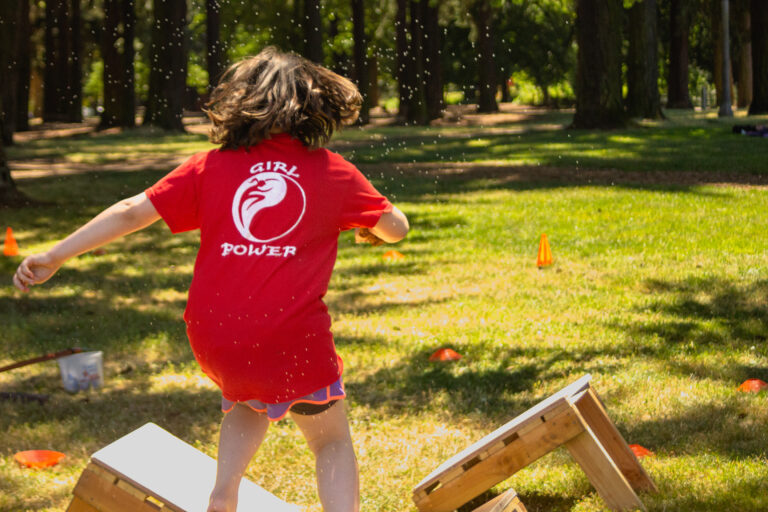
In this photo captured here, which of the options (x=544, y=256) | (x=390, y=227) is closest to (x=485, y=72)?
(x=544, y=256)

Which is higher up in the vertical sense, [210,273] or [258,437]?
[210,273]

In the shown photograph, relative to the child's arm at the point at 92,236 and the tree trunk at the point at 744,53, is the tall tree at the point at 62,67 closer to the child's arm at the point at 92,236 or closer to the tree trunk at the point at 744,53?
the tree trunk at the point at 744,53

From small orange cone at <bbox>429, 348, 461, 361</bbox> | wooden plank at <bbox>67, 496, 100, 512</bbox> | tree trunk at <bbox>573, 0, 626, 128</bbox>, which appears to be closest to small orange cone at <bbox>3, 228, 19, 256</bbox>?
small orange cone at <bbox>429, 348, 461, 361</bbox>

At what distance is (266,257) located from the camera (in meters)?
2.88

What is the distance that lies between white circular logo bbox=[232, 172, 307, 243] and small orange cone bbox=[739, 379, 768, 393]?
310 cm

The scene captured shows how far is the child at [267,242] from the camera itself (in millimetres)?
2871

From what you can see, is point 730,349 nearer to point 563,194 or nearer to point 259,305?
point 259,305

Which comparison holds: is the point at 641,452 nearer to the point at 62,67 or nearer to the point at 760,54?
the point at 760,54

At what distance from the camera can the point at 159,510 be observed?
3279 millimetres

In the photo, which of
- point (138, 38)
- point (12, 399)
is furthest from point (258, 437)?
point (138, 38)

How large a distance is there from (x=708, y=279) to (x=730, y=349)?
1.96 m

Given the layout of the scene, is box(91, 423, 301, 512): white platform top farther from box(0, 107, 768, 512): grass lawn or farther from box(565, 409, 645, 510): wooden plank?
box(565, 409, 645, 510): wooden plank

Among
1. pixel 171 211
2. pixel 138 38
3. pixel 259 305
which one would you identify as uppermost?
pixel 138 38

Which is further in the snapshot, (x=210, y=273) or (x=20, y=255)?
(x=20, y=255)
